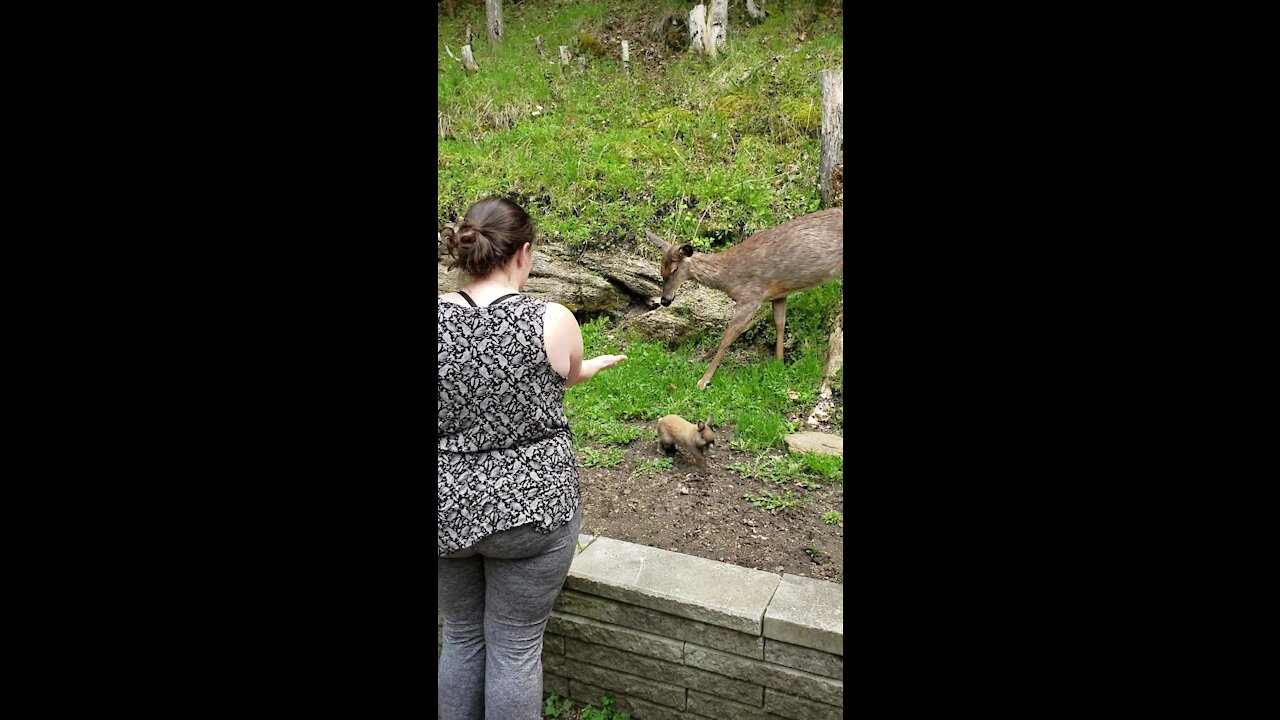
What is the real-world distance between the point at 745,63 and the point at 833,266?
5797mm

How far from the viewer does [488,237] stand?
1.87 metres

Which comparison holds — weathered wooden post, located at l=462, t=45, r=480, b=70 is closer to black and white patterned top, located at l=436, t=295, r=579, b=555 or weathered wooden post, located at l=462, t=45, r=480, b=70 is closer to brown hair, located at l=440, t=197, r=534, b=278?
brown hair, located at l=440, t=197, r=534, b=278

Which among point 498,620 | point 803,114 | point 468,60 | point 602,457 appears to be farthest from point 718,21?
point 498,620

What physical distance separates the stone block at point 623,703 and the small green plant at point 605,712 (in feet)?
0.04

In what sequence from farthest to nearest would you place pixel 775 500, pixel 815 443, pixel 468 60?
pixel 468 60
pixel 815 443
pixel 775 500

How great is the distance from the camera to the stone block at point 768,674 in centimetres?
223

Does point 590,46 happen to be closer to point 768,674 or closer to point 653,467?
point 653,467

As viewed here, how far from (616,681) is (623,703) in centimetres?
9

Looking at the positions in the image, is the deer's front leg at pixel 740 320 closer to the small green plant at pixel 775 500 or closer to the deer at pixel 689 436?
the deer at pixel 689 436

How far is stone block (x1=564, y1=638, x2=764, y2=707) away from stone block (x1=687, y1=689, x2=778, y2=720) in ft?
0.07

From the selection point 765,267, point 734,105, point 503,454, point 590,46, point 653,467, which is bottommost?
point 653,467
